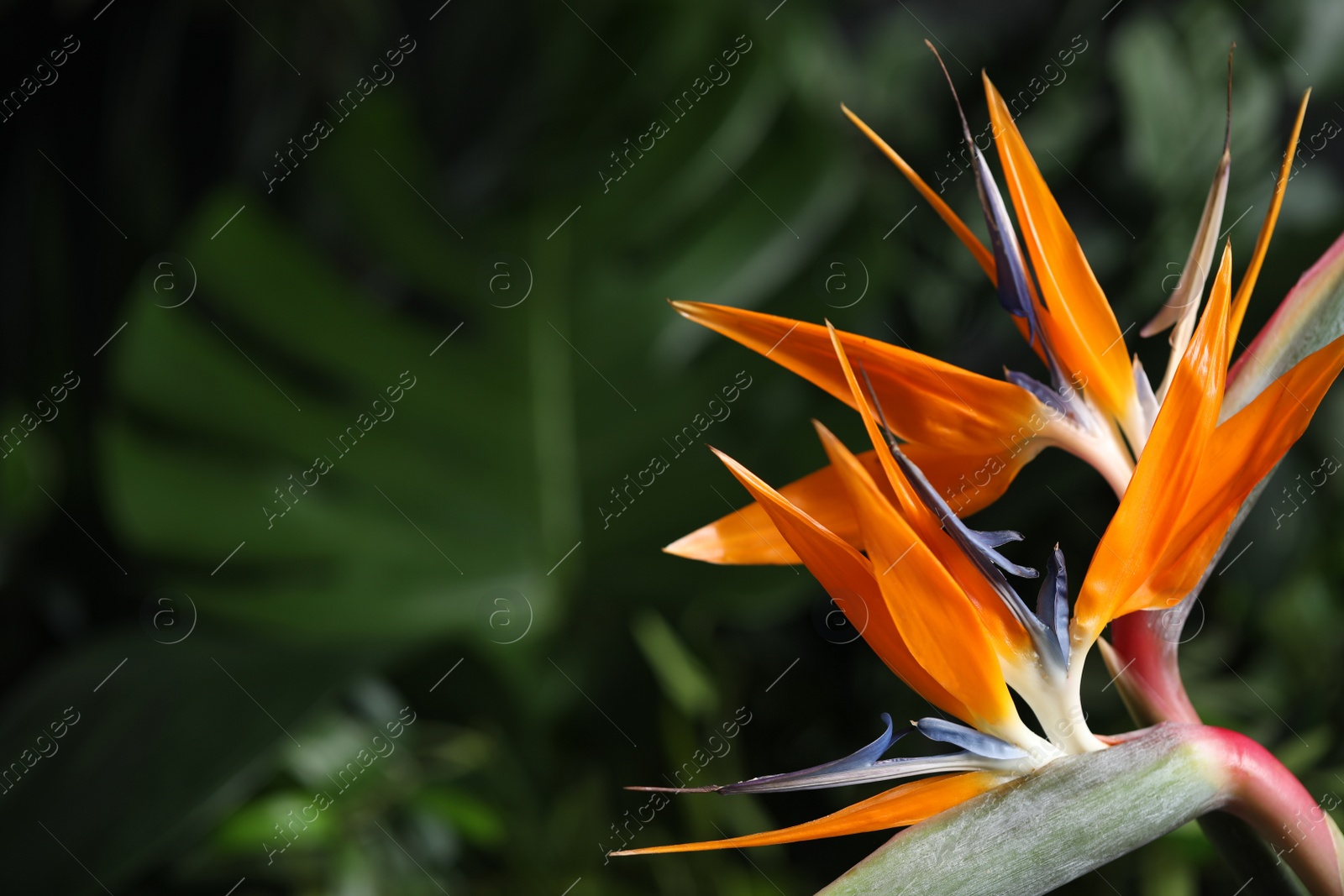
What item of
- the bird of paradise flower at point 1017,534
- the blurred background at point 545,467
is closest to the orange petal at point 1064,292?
the bird of paradise flower at point 1017,534

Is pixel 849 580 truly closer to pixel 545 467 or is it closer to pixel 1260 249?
pixel 1260 249

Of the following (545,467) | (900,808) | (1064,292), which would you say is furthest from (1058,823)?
(545,467)

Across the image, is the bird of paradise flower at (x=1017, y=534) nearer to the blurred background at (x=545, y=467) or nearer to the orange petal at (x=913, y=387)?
the orange petal at (x=913, y=387)

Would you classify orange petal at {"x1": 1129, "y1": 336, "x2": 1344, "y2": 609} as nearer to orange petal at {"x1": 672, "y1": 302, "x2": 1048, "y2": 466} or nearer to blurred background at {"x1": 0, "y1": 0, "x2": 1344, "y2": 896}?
orange petal at {"x1": 672, "y1": 302, "x2": 1048, "y2": 466}

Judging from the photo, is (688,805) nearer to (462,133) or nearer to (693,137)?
(693,137)

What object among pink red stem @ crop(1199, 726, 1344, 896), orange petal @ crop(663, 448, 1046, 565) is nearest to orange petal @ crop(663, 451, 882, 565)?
orange petal @ crop(663, 448, 1046, 565)

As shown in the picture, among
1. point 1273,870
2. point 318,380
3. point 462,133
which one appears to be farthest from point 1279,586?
point 462,133

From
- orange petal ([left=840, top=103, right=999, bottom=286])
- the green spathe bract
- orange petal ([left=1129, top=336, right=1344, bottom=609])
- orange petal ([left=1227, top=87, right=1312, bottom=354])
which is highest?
orange petal ([left=840, top=103, right=999, bottom=286])
